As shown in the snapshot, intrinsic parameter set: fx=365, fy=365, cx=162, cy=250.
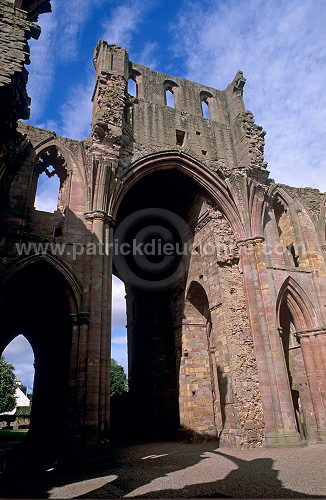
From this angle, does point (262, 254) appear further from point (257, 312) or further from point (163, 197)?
point (163, 197)

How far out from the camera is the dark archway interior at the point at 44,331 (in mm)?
9859

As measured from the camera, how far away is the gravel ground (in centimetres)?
513

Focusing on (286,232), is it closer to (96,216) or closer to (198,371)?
(198,371)

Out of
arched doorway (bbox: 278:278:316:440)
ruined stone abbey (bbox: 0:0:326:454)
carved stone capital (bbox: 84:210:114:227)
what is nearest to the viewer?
ruined stone abbey (bbox: 0:0:326:454)

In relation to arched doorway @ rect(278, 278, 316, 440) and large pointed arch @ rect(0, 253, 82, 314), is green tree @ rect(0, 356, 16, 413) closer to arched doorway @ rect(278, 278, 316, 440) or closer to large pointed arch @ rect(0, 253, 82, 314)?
large pointed arch @ rect(0, 253, 82, 314)

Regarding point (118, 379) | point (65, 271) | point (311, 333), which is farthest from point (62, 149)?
point (118, 379)

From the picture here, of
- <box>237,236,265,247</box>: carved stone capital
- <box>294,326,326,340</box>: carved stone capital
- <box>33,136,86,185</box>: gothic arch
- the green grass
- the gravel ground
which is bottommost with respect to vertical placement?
the gravel ground

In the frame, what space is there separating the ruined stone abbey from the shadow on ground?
→ 817mm

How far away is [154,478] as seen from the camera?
630 cm

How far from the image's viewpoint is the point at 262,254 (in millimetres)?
11766

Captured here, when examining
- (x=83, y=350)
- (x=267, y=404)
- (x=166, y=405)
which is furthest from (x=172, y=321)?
(x=83, y=350)

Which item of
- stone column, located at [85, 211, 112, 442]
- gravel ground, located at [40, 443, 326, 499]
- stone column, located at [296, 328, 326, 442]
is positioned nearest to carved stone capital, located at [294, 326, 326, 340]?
stone column, located at [296, 328, 326, 442]

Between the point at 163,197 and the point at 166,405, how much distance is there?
807 cm

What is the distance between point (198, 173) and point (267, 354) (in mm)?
6354
